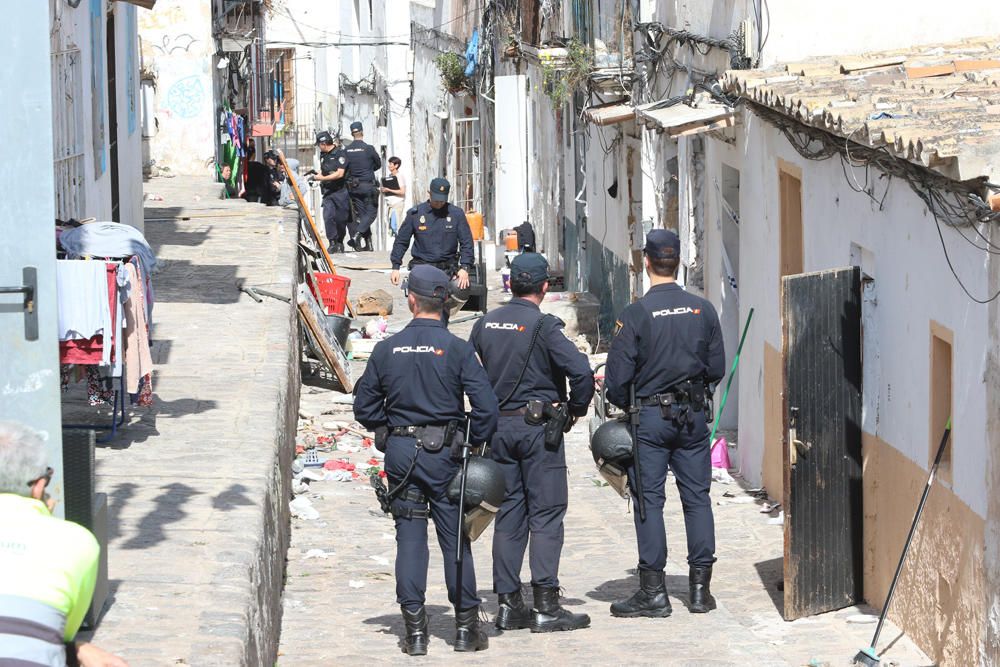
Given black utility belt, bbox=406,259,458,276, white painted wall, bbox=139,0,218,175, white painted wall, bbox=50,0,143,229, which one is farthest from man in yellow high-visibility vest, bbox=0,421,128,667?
white painted wall, bbox=139,0,218,175

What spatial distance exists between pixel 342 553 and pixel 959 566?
149 inches

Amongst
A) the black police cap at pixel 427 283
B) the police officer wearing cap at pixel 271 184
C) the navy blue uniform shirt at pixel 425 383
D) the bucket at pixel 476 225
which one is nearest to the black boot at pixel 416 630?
the navy blue uniform shirt at pixel 425 383

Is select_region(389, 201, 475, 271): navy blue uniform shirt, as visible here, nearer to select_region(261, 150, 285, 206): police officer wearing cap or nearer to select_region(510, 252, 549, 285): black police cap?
select_region(261, 150, 285, 206): police officer wearing cap

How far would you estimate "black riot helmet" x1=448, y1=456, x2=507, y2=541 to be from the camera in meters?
6.75

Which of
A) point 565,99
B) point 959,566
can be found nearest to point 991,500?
point 959,566

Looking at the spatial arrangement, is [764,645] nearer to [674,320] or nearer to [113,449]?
[674,320]

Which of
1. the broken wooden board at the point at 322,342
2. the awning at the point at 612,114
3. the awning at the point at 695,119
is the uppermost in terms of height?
the awning at the point at 612,114

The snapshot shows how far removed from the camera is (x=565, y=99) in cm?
1855

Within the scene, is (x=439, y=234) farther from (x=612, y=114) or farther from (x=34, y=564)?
(x=34, y=564)

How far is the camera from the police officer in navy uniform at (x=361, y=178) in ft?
74.9

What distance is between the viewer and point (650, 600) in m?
7.66

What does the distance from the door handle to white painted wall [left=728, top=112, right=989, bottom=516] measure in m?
3.67

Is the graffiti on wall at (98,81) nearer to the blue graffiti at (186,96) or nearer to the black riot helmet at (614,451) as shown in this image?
the black riot helmet at (614,451)

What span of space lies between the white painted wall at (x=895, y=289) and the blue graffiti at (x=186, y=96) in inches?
547
